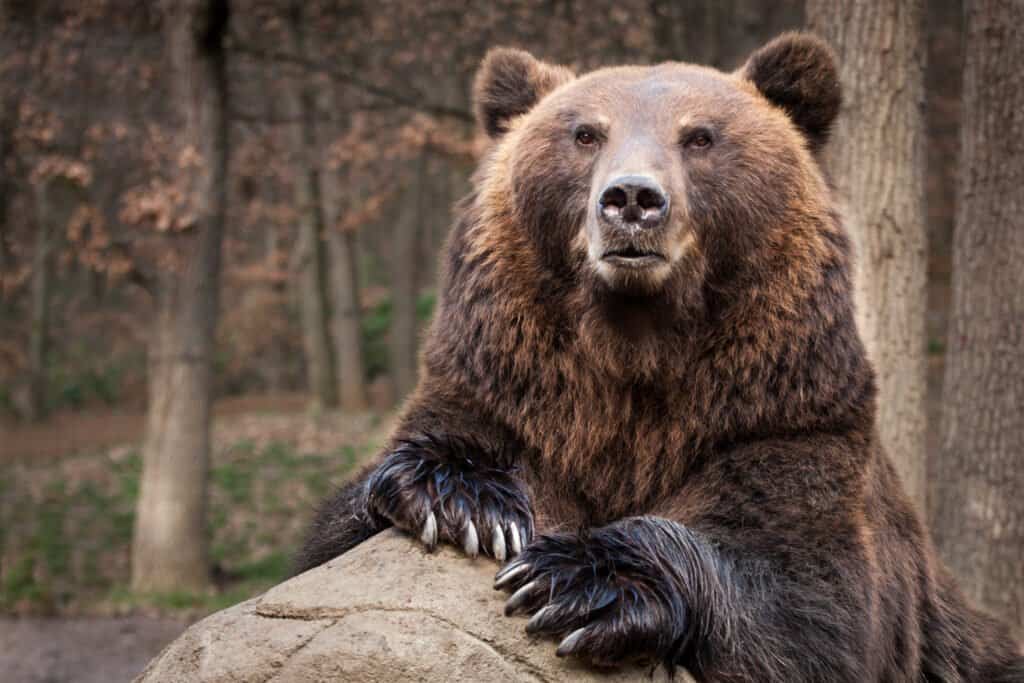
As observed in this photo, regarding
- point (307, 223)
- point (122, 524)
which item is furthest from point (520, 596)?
point (307, 223)

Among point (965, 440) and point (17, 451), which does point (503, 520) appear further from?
point (17, 451)

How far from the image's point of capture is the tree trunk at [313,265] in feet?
64.1

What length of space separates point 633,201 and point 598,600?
1.17 m

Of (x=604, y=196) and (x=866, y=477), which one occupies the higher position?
(x=604, y=196)

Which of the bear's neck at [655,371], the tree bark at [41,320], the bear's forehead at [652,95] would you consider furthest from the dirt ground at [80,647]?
the tree bark at [41,320]

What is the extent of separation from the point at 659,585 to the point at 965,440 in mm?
4272

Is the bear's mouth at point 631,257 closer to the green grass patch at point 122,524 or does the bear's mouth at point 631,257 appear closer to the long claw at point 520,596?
the long claw at point 520,596

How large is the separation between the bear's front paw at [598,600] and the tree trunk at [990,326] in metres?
4.15

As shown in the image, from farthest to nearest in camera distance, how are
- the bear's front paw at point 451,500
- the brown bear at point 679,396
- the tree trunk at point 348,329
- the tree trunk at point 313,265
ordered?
1. the tree trunk at point 348,329
2. the tree trunk at point 313,265
3. the bear's front paw at point 451,500
4. the brown bear at point 679,396

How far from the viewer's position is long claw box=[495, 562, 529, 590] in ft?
11.2

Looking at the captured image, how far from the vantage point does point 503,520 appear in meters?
3.66

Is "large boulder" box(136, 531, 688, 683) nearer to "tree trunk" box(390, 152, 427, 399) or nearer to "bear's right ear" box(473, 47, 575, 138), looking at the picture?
"bear's right ear" box(473, 47, 575, 138)

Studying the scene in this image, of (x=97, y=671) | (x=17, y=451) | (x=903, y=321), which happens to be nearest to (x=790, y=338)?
(x=903, y=321)

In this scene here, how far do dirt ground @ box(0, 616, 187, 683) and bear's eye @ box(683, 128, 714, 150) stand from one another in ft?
22.9
